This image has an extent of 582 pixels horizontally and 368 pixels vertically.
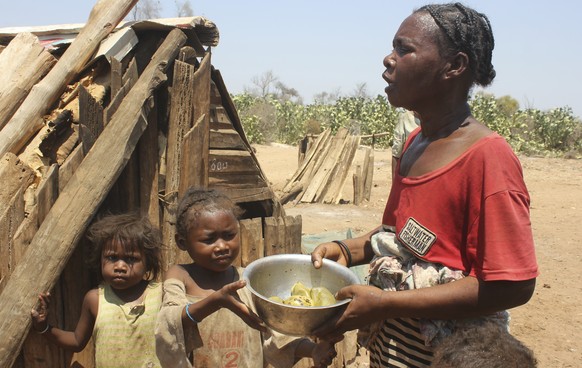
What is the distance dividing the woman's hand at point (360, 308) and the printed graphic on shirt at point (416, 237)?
0.17 metres

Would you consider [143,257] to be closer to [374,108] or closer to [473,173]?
[473,173]

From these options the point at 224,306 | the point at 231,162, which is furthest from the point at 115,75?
the point at 224,306

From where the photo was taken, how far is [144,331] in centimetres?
260

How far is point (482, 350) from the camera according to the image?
1.49 m

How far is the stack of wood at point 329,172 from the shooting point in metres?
11.4

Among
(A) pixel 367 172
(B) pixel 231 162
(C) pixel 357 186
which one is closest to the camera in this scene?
(B) pixel 231 162

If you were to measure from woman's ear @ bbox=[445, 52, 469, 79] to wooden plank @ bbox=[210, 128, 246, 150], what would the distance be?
2280mm

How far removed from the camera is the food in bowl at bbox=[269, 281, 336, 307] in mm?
1827

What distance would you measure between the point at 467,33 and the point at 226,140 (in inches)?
Result: 94.0

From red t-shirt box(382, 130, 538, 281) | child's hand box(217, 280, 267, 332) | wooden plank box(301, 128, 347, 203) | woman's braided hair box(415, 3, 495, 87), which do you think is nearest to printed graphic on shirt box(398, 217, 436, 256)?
red t-shirt box(382, 130, 538, 281)

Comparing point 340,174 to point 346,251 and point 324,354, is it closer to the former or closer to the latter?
point 346,251

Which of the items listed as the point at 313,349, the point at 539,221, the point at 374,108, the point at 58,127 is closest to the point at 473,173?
the point at 313,349

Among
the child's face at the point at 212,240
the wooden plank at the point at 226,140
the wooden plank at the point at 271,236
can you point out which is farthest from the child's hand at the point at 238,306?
the wooden plank at the point at 226,140

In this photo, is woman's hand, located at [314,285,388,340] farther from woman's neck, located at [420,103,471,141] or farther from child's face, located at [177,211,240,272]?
child's face, located at [177,211,240,272]
